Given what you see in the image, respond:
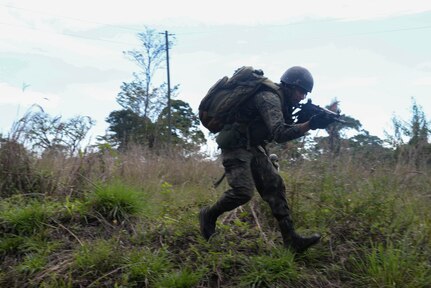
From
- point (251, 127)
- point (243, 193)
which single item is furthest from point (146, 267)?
point (251, 127)

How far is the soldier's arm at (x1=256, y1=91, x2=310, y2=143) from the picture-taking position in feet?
12.5

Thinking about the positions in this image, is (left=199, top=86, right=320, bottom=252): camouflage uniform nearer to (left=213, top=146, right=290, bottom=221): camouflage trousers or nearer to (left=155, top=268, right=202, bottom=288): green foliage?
(left=213, top=146, right=290, bottom=221): camouflage trousers

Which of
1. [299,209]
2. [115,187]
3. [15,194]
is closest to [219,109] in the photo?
[299,209]

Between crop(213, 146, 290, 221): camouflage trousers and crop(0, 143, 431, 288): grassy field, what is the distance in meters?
0.45

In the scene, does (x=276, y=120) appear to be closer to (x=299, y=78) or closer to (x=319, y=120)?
(x=319, y=120)

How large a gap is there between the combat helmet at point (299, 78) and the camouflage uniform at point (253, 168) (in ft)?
0.63

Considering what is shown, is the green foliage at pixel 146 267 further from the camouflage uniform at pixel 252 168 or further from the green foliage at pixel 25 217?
the green foliage at pixel 25 217

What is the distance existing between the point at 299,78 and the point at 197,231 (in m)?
1.99

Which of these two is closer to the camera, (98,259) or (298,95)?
(98,259)

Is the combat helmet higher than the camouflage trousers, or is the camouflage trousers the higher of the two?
the combat helmet

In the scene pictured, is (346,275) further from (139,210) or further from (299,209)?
(139,210)

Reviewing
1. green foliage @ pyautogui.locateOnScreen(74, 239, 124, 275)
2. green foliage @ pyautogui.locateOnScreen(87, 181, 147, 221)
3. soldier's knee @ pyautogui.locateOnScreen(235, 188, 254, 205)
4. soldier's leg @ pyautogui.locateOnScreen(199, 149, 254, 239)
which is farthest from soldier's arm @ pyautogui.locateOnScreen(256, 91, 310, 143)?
green foliage @ pyautogui.locateOnScreen(87, 181, 147, 221)

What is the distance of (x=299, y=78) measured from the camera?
171 inches

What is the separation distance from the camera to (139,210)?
541cm
